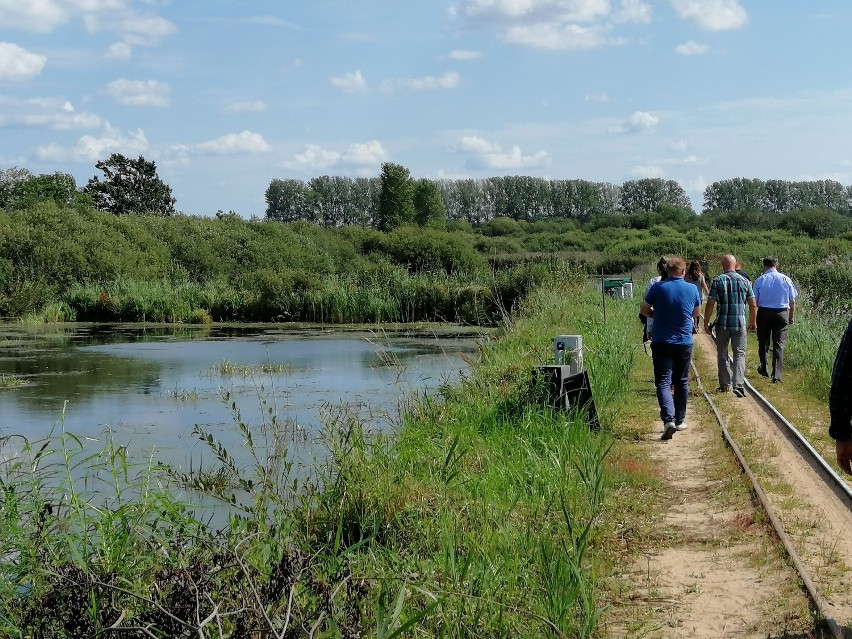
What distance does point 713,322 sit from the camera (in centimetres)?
1426

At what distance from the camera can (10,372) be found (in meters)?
21.0

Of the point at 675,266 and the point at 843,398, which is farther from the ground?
the point at 675,266

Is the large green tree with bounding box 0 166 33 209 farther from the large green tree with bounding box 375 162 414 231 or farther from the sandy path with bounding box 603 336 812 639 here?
the sandy path with bounding box 603 336 812 639

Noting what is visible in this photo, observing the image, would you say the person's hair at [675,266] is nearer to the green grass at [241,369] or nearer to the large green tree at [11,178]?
the green grass at [241,369]

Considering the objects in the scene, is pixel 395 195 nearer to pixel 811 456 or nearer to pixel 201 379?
pixel 201 379

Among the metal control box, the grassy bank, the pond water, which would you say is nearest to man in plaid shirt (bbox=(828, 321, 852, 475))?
the grassy bank

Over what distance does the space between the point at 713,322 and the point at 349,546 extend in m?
9.29

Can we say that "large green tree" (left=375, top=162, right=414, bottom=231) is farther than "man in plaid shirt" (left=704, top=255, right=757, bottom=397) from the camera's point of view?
Yes

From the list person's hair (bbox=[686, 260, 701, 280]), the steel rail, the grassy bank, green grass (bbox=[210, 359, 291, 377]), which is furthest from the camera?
green grass (bbox=[210, 359, 291, 377])

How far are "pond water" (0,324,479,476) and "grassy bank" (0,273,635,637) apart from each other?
101 centimetres

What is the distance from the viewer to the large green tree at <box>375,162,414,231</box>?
306 feet

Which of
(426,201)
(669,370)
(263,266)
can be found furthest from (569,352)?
(426,201)

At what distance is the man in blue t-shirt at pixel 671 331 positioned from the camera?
11.0 m

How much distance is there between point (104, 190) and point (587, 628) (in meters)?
90.0
